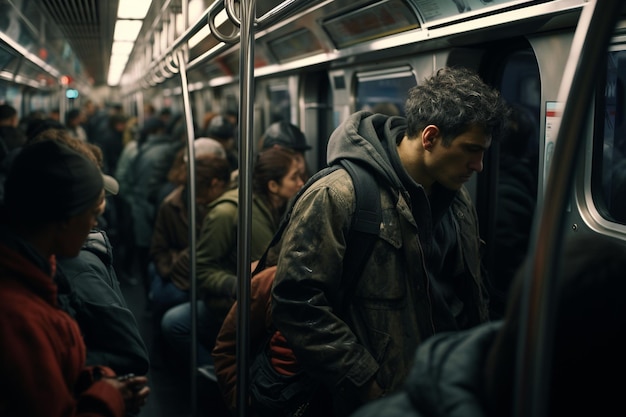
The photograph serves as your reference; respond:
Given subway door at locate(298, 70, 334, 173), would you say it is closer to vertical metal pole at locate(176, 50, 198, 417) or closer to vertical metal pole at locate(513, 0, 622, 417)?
vertical metal pole at locate(176, 50, 198, 417)

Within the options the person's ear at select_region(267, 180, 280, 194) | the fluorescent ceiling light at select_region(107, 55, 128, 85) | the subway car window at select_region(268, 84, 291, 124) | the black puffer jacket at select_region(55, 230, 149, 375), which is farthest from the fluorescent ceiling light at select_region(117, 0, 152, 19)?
the fluorescent ceiling light at select_region(107, 55, 128, 85)

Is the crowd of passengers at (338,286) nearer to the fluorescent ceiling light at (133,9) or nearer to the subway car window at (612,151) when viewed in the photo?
the subway car window at (612,151)

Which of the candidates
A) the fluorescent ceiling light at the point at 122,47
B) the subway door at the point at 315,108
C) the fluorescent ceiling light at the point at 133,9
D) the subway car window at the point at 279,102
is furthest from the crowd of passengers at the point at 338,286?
the fluorescent ceiling light at the point at 122,47

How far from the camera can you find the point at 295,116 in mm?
5680

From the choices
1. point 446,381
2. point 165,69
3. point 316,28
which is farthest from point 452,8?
point 165,69

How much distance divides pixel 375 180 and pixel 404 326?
0.45 m

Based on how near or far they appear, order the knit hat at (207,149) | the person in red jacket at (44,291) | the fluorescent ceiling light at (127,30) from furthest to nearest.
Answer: the fluorescent ceiling light at (127,30)
the knit hat at (207,149)
the person in red jacket at (44,291)

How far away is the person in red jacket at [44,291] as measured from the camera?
1394 millimetres

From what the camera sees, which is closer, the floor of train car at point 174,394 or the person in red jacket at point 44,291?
the person in red jacket at point 44,291

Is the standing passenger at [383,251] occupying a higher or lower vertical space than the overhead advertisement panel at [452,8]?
lower

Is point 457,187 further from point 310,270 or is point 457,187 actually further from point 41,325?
point 41,325

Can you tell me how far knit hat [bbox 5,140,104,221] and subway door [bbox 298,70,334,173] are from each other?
3.98 metres

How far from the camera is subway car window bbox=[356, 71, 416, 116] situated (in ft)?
13.0

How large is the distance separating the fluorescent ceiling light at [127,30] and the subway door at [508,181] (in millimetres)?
3272
